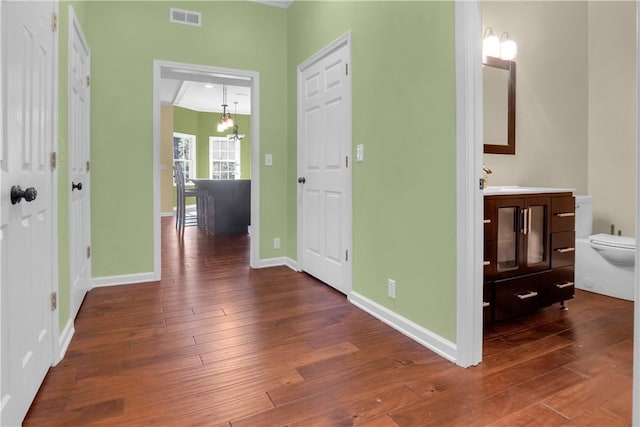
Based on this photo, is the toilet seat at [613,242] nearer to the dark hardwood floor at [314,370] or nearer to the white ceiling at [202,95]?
the dark hardwood floor at [314,370]

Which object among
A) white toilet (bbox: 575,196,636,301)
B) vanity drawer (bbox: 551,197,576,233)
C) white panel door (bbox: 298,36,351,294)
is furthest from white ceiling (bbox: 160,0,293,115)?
white toilet (bbox: 575,196,636,301)

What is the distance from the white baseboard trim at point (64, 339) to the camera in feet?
6.42

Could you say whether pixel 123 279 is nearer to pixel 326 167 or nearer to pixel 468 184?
pixel 326 167

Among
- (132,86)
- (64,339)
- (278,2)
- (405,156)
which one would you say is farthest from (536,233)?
(132,86)

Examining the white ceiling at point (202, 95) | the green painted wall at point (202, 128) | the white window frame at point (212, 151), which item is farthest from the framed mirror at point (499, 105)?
the white window frame at point (212, 151)

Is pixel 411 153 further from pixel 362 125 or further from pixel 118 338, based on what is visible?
pixel 118 338

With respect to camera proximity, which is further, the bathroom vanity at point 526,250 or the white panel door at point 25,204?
the bathroom vanity at point 526,250

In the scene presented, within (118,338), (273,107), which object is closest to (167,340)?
(118,338)

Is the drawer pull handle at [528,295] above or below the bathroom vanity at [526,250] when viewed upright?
below

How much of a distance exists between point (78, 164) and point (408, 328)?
7.94 feet

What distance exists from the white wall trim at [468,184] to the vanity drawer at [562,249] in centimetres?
96

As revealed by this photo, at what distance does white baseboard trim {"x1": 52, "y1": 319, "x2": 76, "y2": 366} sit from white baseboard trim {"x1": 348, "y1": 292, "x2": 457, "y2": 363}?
175 centimetres

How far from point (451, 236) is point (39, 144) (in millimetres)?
1917

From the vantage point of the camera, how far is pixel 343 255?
3.07 meters
